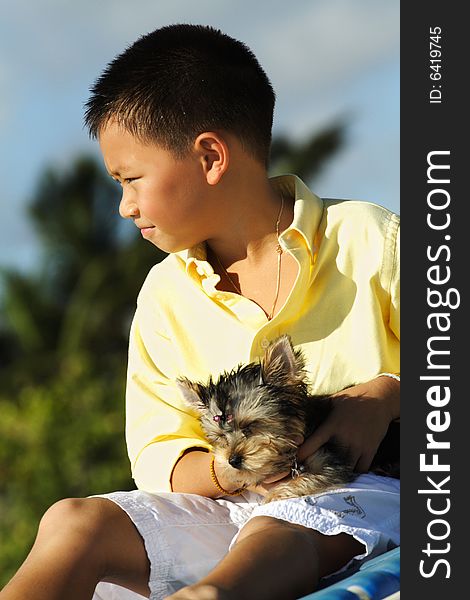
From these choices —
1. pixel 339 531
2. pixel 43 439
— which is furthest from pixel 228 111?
pixel 43 439

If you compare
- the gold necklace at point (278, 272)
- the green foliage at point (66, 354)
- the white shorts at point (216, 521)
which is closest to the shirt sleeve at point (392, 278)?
the gold necklace at point (278, 272)

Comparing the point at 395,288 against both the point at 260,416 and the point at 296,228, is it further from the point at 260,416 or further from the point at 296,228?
the point at 260,416

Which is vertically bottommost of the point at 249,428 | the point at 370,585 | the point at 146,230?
the point at 370,585

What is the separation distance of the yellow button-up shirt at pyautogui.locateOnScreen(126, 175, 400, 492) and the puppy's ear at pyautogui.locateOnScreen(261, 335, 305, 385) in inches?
11.2

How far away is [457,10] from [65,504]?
4.92ft

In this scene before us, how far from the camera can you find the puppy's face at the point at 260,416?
8.89 feet

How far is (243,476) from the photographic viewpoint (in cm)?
277

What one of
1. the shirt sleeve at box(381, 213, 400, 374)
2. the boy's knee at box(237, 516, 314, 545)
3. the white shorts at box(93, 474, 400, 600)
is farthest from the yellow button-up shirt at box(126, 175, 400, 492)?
the boy's knee at box(237, 516, 314, 545)

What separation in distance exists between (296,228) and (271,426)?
2.30ft

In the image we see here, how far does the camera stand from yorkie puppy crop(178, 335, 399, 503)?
2711 millimetres

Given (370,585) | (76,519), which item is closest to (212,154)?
(76,519)

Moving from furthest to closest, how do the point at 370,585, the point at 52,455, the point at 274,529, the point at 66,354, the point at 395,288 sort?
the point at 66,354 → the point at 52,455 → the point at 395,288 → the point at 274,529 → the point at 370,585

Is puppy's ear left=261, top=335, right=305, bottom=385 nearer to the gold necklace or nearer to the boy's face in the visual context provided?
the gold necklace

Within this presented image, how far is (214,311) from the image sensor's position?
10.7 ft
